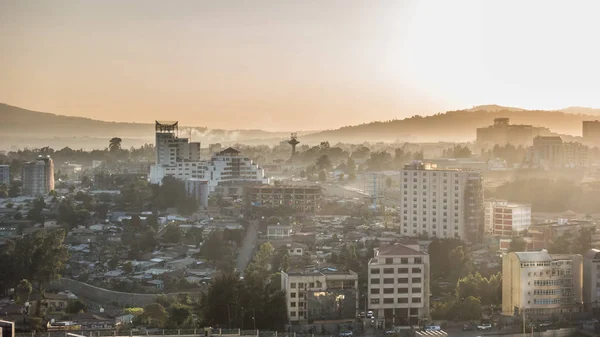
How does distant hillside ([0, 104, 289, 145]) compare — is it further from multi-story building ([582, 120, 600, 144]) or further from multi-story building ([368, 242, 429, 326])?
multi-story building ([368, 242, 429, 326])

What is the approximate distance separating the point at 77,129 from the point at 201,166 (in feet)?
26.4

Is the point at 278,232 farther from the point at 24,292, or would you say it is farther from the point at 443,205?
the point at 24,292

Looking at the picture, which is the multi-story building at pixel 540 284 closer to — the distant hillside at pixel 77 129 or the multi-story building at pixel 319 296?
the multi-story building at pixel 319 296

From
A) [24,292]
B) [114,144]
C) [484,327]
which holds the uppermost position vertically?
[114,144]

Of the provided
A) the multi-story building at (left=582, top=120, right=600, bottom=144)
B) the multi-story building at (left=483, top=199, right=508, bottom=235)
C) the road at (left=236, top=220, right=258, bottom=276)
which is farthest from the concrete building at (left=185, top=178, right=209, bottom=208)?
the multi-story building at (left=582, top=120, right=600, bottom=144)

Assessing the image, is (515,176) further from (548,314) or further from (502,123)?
(548,314)

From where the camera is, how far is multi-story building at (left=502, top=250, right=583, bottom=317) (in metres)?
10.7

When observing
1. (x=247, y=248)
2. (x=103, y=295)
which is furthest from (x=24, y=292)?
(x=247, y=248)

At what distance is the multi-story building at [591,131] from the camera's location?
31.8 metres

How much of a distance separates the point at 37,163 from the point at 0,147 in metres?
8.20

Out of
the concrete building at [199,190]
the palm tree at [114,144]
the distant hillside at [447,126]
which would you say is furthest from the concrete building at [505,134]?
the concrete building at [199,190]

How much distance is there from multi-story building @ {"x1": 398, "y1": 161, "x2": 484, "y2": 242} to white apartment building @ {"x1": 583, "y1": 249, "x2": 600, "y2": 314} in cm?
414

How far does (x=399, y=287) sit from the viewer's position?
10477mm

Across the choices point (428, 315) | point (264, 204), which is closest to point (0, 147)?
point (264, 204)
